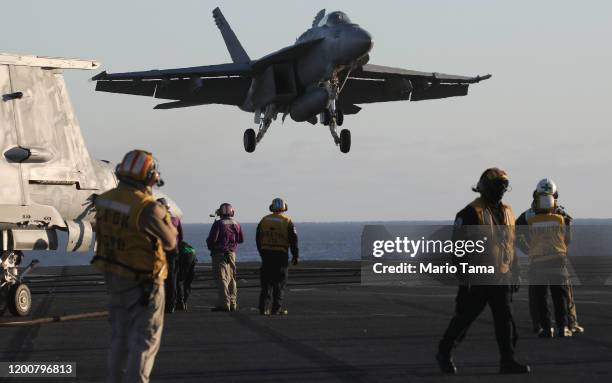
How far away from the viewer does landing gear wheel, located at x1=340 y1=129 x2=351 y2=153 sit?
3362 cm

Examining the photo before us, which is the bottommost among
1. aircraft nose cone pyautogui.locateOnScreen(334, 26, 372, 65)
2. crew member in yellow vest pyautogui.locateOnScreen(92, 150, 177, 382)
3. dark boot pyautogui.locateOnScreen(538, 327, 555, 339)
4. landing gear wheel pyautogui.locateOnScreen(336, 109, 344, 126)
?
dark boot pyautogui.locateOnScreen(538, 327, 555, 339)

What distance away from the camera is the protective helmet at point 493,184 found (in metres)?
10.3

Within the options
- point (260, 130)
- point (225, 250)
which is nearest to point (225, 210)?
point (225, 250)

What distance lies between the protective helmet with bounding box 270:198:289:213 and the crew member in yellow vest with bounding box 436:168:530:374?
7.48 m

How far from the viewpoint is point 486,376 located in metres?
9.92

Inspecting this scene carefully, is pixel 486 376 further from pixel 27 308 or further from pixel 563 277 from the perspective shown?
pixel 27 308

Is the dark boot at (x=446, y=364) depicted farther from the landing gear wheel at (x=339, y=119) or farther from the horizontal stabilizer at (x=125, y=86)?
the horizontal stabilizer at (x=125, y=86)

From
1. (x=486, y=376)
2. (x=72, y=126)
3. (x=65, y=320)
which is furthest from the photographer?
(x=72, y=126)

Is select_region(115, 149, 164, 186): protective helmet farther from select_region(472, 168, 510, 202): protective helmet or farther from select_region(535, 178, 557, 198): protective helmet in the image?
select_region(535, 178, 557, 198): protective helmet

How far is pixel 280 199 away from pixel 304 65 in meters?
14.8

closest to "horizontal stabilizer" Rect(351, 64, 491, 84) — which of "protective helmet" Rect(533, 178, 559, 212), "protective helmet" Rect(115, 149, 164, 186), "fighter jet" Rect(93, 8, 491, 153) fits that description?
"fighter jet" Rect(93, 8, 491, 153)

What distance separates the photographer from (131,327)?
7.86 meters

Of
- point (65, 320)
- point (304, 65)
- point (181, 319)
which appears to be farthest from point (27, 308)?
point (304, 65)

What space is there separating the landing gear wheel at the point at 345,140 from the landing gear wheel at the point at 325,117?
341 centimetres
